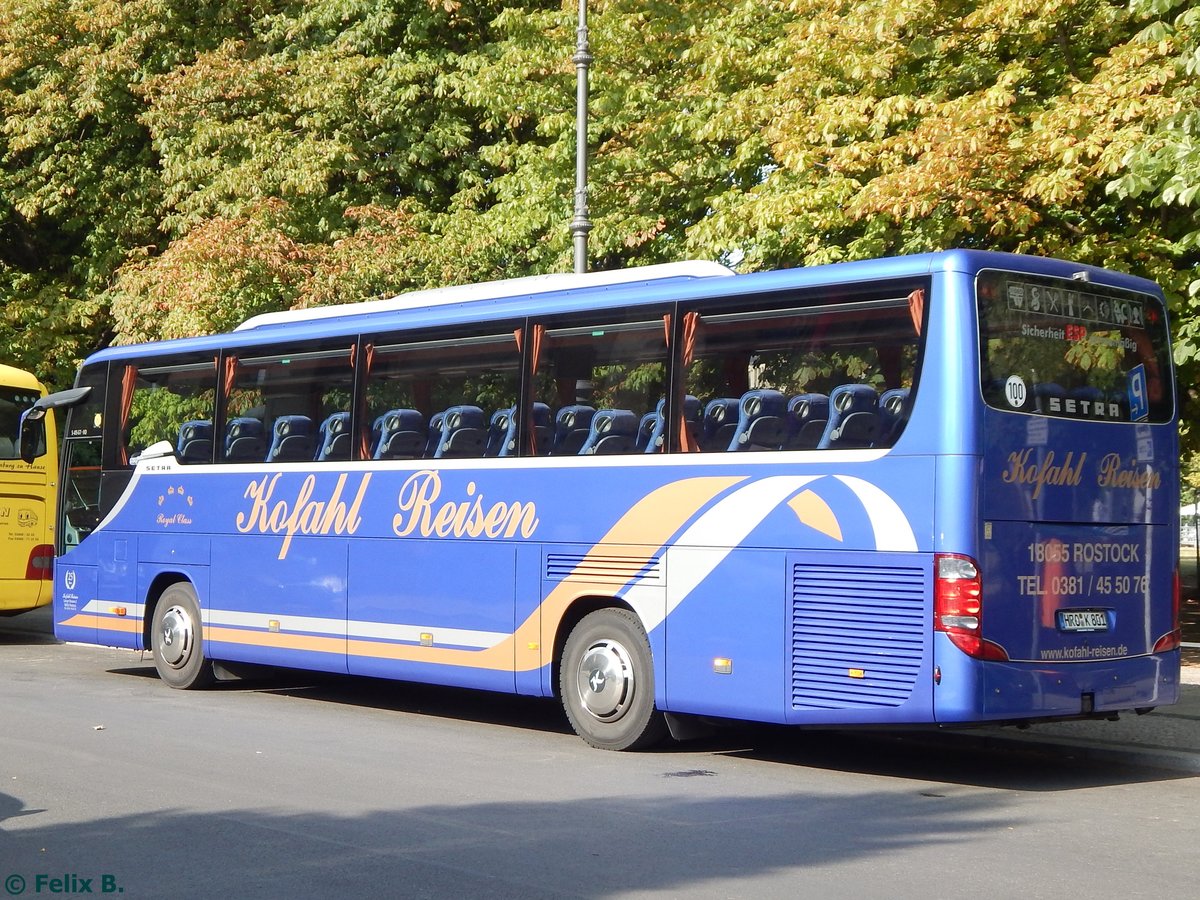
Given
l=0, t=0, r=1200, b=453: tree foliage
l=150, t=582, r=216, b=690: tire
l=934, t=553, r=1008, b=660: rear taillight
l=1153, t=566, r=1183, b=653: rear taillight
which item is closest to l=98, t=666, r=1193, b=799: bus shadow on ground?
l=1153, t=566, r=1183, b=653: rear taillight

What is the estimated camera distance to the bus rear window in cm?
1016

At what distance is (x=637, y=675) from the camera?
11727mm

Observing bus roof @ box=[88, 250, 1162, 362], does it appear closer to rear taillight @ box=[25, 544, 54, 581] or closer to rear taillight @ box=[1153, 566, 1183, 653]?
rear taillight @ box=[1153, 566, 1183, 653]

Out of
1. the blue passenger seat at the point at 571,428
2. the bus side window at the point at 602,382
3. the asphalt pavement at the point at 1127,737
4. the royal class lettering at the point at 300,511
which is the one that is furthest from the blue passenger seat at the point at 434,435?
the asphalt pavement at the point at 1127,737

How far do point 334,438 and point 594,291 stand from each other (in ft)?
10.3

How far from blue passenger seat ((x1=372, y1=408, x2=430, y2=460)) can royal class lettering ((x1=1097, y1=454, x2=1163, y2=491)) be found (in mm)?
5452

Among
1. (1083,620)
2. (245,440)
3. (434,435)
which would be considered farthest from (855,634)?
(245,440)

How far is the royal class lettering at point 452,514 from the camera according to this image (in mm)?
12688

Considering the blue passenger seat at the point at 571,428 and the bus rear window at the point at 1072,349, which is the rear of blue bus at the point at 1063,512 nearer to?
the bus rear window at the point at 1072,349

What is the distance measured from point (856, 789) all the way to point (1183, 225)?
9052 millimetres

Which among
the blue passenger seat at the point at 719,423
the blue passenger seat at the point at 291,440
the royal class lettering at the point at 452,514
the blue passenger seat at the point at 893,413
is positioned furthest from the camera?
the blue passenger seat at the point at 291,440

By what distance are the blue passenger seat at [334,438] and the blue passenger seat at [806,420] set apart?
4.78 metres

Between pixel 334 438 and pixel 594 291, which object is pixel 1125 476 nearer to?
pixel 594 291

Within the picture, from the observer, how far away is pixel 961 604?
388 inches
